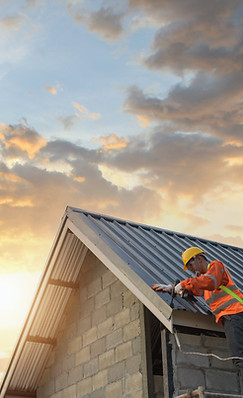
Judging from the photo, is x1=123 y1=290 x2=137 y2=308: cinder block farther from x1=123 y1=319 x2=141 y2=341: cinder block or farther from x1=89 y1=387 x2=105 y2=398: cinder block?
x1=89 y1=387 x2=105 y2=398: cinder block

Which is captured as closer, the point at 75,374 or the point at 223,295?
the point at 223,295

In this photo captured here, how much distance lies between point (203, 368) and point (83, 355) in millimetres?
3370

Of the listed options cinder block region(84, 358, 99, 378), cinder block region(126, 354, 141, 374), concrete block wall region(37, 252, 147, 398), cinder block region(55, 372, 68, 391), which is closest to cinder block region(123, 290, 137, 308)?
concrete block wall region(37, 252, 147, 398)

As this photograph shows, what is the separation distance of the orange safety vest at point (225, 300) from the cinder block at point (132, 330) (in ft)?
5.95

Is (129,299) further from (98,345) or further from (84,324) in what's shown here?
(84,324)

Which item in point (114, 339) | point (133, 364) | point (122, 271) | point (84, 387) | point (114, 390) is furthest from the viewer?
point (84, 387)

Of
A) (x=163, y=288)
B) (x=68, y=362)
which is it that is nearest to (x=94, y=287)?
(x=68, y=362)

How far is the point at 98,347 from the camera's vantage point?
10.7 metres

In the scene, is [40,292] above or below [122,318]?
above

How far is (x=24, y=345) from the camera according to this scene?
40.2 ft

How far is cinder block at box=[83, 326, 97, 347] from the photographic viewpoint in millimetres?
10984

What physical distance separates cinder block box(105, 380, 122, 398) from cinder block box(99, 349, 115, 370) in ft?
1.13

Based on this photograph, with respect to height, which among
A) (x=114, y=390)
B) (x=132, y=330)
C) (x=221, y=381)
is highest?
(x=132, y=330)

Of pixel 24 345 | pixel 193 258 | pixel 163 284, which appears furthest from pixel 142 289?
pixel 24 345
